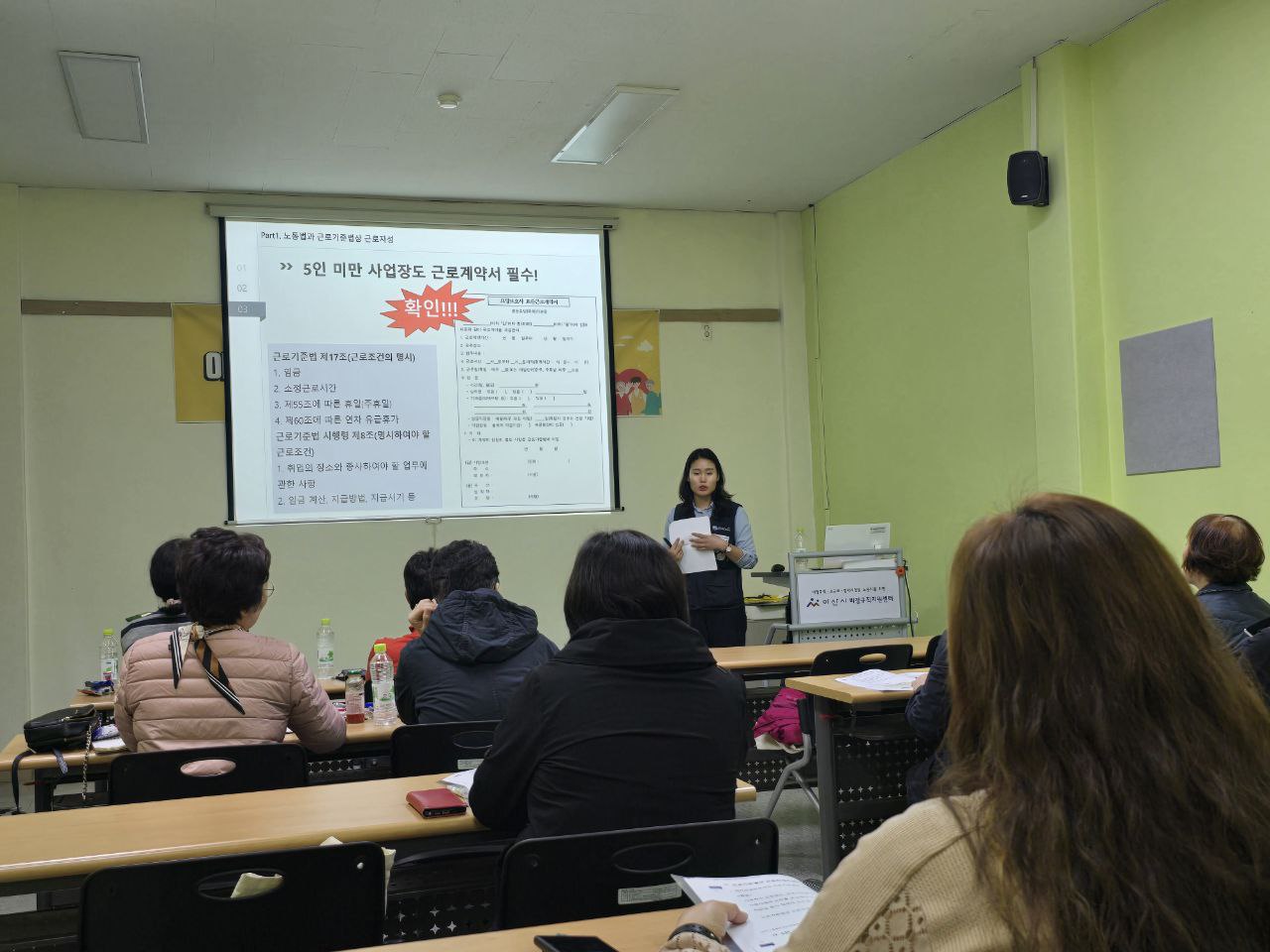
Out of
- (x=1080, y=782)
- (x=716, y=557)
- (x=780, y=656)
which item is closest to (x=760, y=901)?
(x=1080, y=782)

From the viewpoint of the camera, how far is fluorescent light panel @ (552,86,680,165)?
511 cm

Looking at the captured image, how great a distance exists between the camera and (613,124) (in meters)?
5.45

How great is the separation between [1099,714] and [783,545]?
6.28m

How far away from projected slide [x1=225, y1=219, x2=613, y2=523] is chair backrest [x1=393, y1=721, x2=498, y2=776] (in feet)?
12.6

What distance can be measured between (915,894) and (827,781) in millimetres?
2809

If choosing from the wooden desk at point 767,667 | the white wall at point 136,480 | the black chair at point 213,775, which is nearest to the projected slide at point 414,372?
the white wall at point 136,480

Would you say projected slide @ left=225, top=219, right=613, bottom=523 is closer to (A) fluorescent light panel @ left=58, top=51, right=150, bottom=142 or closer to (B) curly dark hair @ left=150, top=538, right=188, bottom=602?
(A) fluorescent light panel @ left=58, top=51, right=150, bottom=142

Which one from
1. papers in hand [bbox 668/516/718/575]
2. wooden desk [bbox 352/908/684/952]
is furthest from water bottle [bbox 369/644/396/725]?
papers in hand [bbox 668/516/718/575]

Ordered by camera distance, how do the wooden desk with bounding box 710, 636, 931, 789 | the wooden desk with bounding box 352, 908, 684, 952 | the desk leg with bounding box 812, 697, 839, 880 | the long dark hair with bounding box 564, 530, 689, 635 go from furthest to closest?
the wooden desk with bounding box 710, 636, 931, 789, the desk leg with bounding box 812, 697, 839, 880, the long dark hair with bounding box 564, 530, 689, 635, the wooden desk with bounding box 352, 908, 684, 952

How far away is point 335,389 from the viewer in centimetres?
630

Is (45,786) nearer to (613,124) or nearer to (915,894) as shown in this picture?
(915,894)

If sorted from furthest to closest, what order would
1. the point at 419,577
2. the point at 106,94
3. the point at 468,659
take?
the point at 106,94 → the point at 419,577 → the point at 468,659

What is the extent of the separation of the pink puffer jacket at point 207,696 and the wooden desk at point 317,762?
4.1 inches

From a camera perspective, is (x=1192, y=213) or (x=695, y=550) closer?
(x=1192, y=213)
